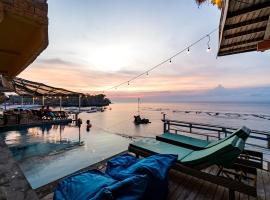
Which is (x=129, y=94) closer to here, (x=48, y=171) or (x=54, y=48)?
(x=54, y=48)

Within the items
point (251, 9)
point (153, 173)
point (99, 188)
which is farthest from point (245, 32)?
point (99, 188)

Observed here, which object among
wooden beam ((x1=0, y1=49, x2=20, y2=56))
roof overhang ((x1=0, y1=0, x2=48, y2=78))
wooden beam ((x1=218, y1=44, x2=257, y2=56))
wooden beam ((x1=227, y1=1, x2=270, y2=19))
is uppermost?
wooden beam ((x1=227, y1=1, x2=270, y2=19))

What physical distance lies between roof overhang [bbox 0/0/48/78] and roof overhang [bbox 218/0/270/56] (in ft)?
8.45

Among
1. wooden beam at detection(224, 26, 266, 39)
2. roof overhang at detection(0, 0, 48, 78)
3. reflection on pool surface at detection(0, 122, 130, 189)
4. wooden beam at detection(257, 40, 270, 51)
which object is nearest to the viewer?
roof overhang at detection(0, 0, 48, 78)

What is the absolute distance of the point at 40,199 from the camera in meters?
2.36

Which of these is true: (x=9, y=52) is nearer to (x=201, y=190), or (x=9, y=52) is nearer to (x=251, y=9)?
(x=201, y=190)

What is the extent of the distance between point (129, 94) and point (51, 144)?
162 feet

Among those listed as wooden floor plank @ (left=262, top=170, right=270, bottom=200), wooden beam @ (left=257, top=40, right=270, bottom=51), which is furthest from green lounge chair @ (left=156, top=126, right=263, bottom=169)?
wooden beam @ (left=257, top=40, right=270, bottom=51)

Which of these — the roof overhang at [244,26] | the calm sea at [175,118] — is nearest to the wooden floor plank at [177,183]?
the roof overhang at [244,26]

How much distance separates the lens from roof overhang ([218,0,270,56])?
259 centimetres

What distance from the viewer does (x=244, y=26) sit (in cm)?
319

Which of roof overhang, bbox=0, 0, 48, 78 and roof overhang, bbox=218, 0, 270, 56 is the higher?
roof overhang, bbox=218, 0, 270, 56

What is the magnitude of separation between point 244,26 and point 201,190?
3212 mm

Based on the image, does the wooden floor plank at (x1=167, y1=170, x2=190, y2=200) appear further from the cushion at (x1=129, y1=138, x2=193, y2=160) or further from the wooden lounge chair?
the cushion at (x1=129, y1=138, x2=193, y2=160)
